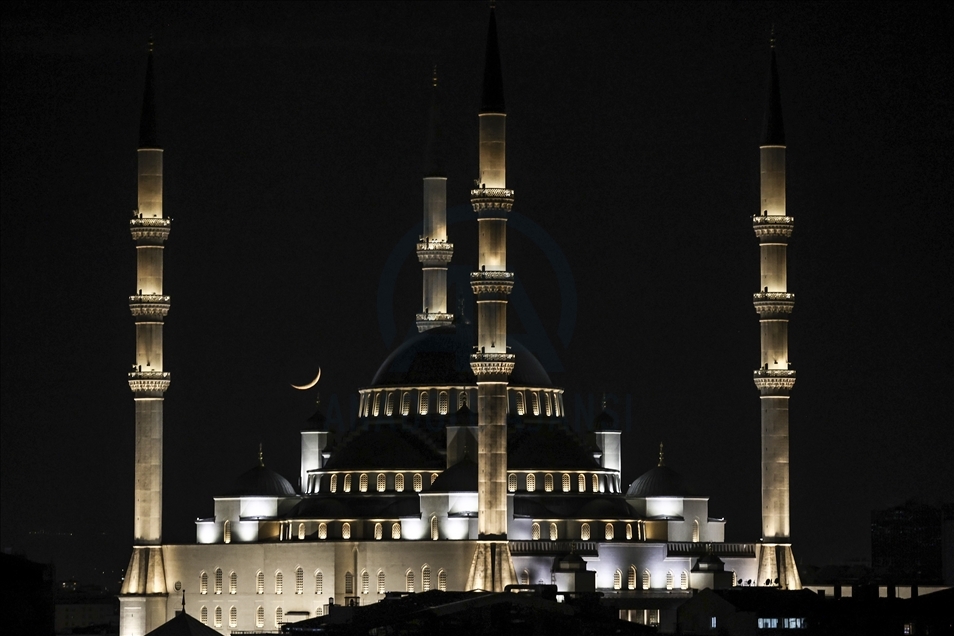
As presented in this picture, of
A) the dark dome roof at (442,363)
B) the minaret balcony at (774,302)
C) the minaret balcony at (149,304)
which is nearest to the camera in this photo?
the minaret balcony at (774,302)

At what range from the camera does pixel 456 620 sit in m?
74.7

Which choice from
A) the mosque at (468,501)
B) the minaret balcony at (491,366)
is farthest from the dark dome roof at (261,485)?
the minaret balcony at (491,366)

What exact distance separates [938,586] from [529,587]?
14.7m

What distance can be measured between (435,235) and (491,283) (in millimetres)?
11390

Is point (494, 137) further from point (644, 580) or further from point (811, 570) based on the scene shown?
point (811, 570)

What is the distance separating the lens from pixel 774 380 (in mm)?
88562

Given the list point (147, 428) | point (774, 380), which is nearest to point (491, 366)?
point (774, 380)

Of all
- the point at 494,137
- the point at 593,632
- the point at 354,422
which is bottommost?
the point at 593,632

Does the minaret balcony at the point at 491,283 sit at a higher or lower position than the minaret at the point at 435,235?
lower

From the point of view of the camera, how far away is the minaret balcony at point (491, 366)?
86188mm

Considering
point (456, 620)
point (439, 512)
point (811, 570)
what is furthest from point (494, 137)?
point (811, 570)

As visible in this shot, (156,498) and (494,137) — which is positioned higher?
(494,137)

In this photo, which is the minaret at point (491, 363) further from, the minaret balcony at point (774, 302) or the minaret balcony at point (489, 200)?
the minaret balcony at point (774, 302)

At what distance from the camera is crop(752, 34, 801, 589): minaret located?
8856 cm
